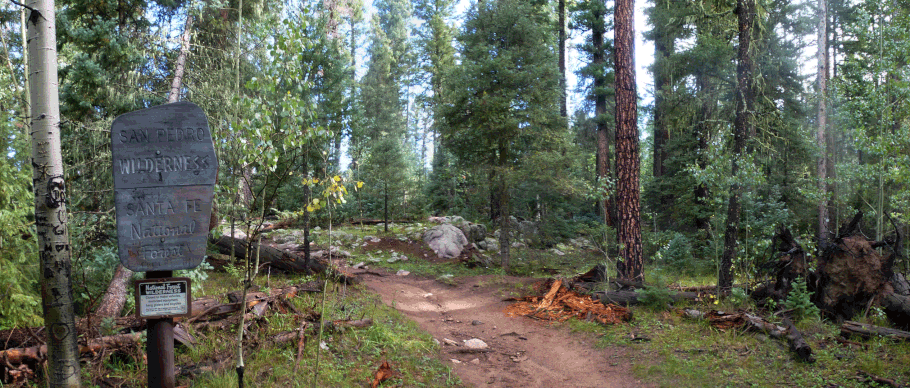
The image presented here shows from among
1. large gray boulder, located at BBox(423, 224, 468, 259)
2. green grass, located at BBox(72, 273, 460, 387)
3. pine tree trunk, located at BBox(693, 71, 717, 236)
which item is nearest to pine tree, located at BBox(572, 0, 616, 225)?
pine tree trunk, located at BBox(693, 71, 717, 236)

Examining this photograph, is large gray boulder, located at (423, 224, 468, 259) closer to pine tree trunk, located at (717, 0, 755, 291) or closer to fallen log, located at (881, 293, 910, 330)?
pine tree trunk, located at (717, 0, 755, 291)

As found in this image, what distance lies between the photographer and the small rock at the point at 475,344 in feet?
21.4

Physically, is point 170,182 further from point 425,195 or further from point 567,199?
point 425,195

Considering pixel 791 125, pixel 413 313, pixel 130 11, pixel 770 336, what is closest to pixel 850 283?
pixel 770 336

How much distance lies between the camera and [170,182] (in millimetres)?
3123

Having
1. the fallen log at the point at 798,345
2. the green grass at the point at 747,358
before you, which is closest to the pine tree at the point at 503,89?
the green grass at the point at 747,358

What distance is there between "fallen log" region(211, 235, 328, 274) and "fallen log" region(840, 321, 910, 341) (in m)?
8.90

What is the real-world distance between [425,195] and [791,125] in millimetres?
15190

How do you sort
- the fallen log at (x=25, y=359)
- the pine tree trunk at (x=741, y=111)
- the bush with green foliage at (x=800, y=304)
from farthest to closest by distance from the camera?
the pine tree trunk at (x=741, y=111), the bush with green foliage at (x=800, y=304), the fallen log at (x=25, y=359)

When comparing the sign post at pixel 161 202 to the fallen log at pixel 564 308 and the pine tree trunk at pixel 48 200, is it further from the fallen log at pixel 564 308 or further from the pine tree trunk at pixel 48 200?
the fallen log at pixel 564 308

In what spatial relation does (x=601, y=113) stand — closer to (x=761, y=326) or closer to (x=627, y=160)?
Result: (x=627, y=160)

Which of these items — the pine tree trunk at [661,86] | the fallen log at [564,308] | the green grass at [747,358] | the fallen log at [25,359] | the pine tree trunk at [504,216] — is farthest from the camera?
the pine tree trunk at [661,86]

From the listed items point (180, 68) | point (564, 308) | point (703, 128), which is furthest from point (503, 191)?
point (180, 68)

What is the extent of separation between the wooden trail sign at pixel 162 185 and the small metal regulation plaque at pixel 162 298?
10 centimetres
